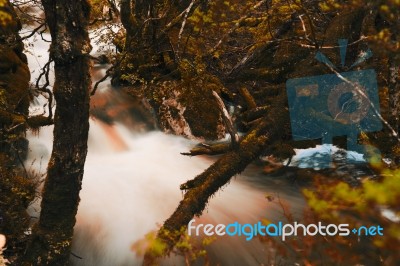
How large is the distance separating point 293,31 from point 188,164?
404 cm

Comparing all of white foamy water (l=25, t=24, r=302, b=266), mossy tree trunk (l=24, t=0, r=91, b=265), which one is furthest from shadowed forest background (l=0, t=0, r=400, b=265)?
white foamy water (l=25, t=24, r=302, b=266)

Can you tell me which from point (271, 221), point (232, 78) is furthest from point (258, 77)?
point (271, 221)

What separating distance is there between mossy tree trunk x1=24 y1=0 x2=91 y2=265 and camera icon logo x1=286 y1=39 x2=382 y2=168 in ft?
12.0

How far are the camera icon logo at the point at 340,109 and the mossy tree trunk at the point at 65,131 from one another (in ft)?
12.0

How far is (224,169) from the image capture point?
500cm

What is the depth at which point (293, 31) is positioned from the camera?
707 cm

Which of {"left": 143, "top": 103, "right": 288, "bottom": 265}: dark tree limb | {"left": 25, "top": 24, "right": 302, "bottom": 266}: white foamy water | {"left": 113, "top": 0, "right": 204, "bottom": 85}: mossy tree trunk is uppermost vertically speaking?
{"left": 113, "top": 0, "right": 204, "bottom": 85}: mossy tree trunk

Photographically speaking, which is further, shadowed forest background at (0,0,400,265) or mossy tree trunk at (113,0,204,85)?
mossy tree trunk at (113,0,204,85)

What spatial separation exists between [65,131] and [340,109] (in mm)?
5295

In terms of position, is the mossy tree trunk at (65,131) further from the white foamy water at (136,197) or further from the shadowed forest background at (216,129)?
the white foamy water at (136,197)

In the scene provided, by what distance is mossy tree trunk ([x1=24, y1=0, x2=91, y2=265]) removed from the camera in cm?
363

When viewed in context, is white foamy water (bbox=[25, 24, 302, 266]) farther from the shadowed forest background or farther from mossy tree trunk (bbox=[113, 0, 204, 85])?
mossy tree trunk (bbox=[113, 0, 204, 85])

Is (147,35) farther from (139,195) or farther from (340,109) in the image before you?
(340,109)

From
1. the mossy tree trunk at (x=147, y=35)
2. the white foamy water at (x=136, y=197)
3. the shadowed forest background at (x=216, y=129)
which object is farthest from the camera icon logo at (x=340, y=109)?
the mossy tree trunk at (x=147, y=35)
